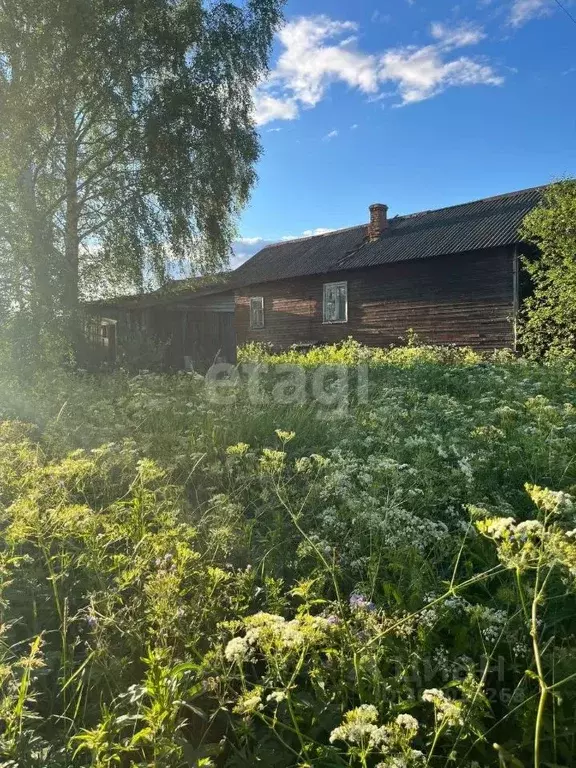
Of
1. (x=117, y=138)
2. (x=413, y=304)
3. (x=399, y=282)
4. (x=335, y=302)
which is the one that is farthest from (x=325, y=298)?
(x=117, y=138)

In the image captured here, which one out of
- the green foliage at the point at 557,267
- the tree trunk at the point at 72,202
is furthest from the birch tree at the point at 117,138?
the green foliage at the point at 557,267

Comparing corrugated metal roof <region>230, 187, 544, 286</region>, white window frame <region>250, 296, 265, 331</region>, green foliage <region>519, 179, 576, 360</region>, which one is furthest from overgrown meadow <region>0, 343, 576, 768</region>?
white window frame <region>250, 296, 265, 331</region>

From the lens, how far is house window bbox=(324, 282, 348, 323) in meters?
19.0

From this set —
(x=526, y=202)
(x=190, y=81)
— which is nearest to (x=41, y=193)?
(x=190, y=81)

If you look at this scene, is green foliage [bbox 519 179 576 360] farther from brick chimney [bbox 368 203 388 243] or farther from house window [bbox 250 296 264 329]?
house window [bbox 250 296 264 329]

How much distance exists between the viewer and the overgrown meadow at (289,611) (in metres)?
1.37

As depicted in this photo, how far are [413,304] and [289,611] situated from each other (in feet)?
51.4

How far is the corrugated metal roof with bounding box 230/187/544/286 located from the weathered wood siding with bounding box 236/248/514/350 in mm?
431

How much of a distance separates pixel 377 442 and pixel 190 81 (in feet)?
46.5

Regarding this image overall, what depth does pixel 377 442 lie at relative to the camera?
4137 millimetres

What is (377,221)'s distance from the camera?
19.5m

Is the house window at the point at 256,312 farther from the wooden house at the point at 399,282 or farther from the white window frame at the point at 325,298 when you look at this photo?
the white window frame at the point at 325,298

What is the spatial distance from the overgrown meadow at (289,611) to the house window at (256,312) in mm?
18517

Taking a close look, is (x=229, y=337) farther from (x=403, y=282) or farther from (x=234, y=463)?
(x=234, y=463)
